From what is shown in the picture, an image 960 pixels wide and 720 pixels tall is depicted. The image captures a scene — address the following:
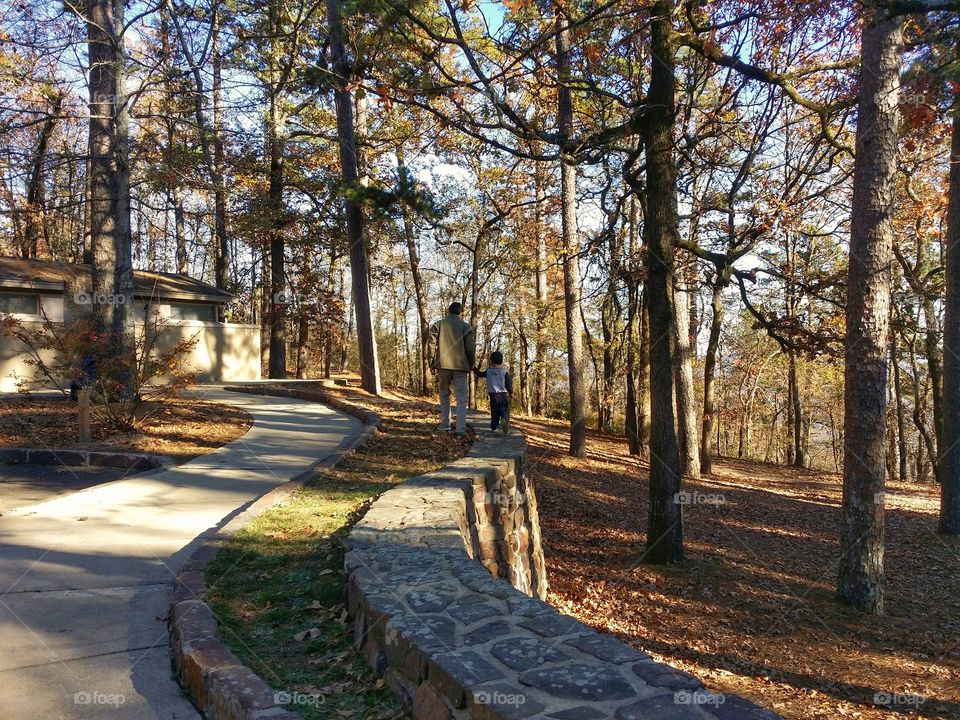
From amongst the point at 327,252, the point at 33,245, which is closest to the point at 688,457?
the point at 327,252

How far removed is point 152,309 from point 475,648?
18.2m

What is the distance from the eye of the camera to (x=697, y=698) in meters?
2.42

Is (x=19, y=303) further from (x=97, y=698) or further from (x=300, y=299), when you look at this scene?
(x=97, y=698)

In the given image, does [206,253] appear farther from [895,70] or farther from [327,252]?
[895,70]

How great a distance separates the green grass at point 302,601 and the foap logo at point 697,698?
1177 millimetres

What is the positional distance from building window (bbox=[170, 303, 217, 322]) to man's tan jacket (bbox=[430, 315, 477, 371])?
1640cm

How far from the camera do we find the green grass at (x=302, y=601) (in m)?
3.07

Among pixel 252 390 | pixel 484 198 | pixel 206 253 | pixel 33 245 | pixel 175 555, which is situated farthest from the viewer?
pixel 206 253

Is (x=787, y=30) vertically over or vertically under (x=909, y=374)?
over

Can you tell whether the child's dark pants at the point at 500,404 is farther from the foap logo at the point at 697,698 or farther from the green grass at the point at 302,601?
the foap logo at the point at 697,698

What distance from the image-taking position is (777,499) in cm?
1455

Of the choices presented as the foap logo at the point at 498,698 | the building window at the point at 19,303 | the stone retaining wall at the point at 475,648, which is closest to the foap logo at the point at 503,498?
the stone retaining wall at the point at 475,648

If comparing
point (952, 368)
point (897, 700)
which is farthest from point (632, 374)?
point (897, 700)

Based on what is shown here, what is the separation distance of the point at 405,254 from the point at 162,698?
3025 centimetres
